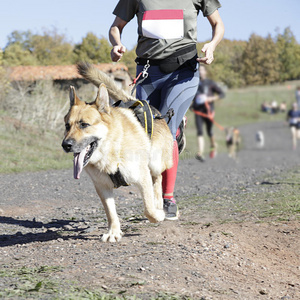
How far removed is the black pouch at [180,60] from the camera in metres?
5.00

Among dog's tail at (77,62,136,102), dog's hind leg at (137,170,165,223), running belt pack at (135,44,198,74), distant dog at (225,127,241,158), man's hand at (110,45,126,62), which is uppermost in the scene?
man's hand at (110,45,126,62)

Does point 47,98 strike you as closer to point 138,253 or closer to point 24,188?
point 24,188

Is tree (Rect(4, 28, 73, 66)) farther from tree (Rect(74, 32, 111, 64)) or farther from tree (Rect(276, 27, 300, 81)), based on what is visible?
tree (Rect(276, 27, 300, 81))

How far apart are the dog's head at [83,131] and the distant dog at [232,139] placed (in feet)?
5.30

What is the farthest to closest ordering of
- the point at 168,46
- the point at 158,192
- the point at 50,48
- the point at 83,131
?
the point at 50,48, the point at 158,192, the point at 168,46, the point at 83,131

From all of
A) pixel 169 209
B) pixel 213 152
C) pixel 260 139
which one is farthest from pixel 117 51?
pixel 260 139

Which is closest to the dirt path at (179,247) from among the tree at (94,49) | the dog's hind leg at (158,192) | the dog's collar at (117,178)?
the dog's hind leg at (158,192)

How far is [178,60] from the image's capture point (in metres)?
4.99

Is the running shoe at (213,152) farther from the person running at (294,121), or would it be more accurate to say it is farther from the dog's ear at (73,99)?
the dog's ear at (73,99)

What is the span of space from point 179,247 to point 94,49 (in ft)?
48.2

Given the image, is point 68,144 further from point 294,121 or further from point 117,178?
point 294,121

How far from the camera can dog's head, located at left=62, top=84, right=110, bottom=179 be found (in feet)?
13.7

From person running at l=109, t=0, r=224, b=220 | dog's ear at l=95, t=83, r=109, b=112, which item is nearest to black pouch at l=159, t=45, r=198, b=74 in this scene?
person running at l=109, t=0, r=224, b=220

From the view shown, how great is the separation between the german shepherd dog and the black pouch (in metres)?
0.62
